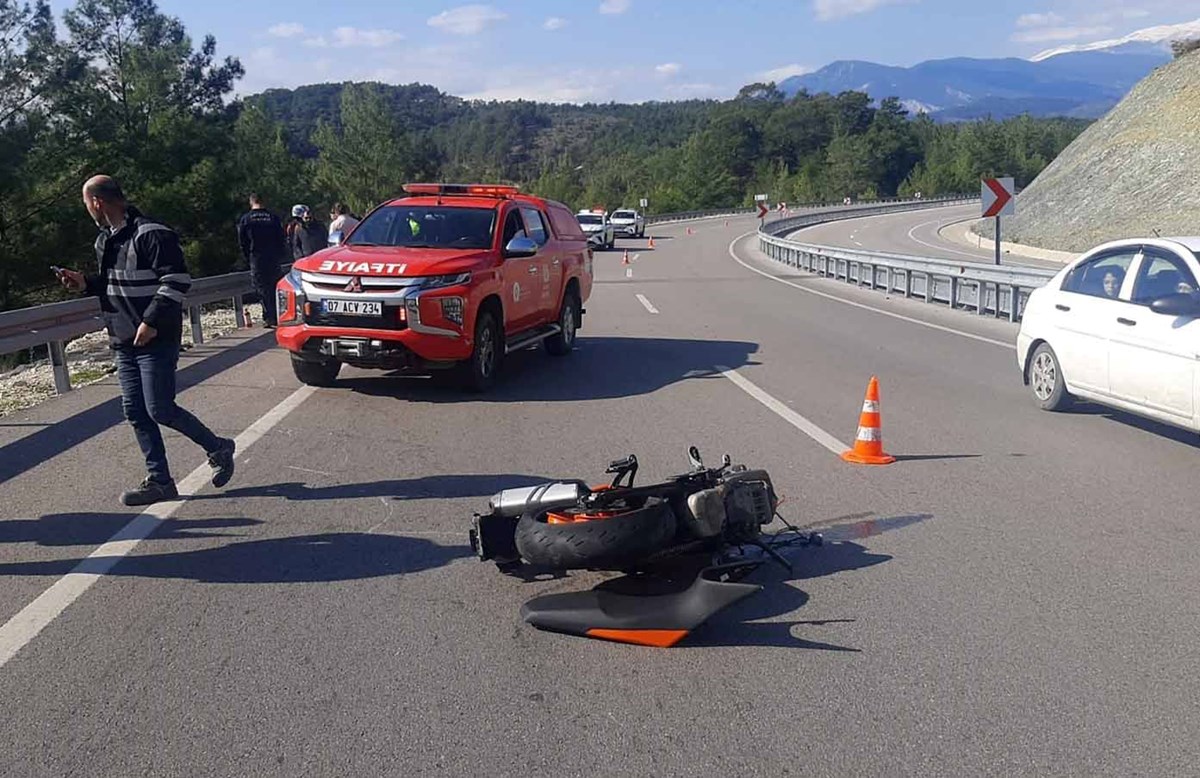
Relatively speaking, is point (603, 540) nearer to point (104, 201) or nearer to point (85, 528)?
point (85, 528)

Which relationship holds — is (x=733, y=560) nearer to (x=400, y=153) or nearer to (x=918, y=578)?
(x=918, y=578)

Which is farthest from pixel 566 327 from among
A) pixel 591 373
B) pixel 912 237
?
pixel 912 237

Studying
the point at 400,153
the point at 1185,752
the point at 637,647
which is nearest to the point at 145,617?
the point at 637,647

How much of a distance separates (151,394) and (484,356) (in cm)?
452

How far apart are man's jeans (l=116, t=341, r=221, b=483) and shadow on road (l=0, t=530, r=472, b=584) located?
112 centimetres

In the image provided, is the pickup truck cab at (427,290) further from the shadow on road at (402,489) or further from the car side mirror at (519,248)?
the shadow on road at (402,489)

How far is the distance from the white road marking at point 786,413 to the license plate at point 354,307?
3692 mm

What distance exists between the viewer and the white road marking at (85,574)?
189 inches

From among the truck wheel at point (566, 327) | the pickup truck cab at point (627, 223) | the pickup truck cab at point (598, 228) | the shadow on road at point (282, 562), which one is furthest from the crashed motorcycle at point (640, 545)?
the pickup truck cab at point (627, 223)

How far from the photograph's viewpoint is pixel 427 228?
11.6m

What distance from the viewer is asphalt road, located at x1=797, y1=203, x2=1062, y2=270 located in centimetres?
4284

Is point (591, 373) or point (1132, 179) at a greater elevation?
point (1132, 179)

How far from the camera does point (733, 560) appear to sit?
5305 millimetres

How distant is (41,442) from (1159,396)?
856cm
